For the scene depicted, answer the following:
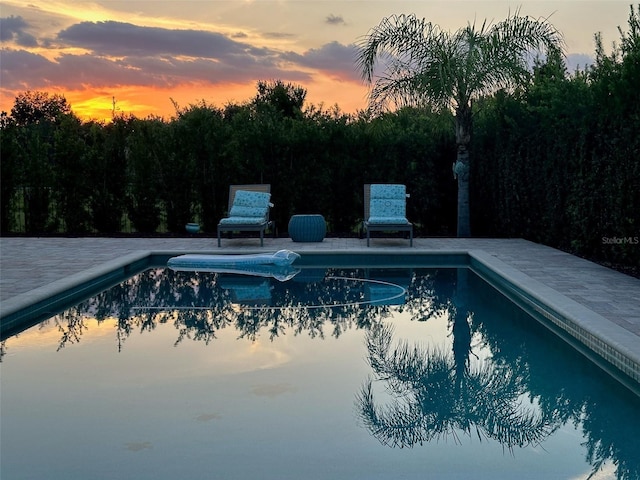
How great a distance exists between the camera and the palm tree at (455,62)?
45.3 ft

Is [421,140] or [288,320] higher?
[421,140]

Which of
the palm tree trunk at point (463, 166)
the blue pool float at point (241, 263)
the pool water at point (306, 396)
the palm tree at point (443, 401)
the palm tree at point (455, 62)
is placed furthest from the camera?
the palm tree trunk at point (463, 166)

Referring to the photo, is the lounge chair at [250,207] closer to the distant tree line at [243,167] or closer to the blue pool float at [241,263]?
the blue pool float at [241,263]

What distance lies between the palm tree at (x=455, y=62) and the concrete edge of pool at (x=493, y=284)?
333 centimetres

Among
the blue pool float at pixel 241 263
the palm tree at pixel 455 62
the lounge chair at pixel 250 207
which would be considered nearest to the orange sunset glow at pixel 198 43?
the palm tree at pixel 455 62

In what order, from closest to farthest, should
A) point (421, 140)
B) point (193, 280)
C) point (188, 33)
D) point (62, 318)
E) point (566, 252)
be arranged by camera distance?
point (62, 318) → point (193, 280) → point (566, 252) → point (421, 140) → point (188, 33)

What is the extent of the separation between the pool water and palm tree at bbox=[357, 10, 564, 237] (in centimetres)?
629

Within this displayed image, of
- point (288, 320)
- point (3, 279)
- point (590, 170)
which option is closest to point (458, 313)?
point (288, 320)

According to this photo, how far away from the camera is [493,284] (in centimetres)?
986

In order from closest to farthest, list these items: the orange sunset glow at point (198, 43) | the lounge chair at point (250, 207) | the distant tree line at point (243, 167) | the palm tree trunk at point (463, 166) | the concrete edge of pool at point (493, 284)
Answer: the concrete edge of pool at point (493, 284) → the lounge chair at point (250, 207) → the palm tree trunk at point (463, 166) → the orange sunset glow at point (198, 43) → the distant tree line at point (243, 167)

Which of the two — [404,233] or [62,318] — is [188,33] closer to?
[404,233]

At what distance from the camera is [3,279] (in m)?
8.90

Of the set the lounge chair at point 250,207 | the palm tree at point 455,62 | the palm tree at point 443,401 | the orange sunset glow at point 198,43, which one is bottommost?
the palm tree at point 443,401

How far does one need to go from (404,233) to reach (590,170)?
166 inches
